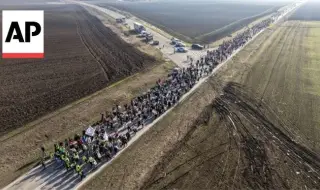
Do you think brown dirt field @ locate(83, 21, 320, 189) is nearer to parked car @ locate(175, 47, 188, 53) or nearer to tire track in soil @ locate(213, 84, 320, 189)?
tire track in soil @ locate(213, 84, 320, 189)

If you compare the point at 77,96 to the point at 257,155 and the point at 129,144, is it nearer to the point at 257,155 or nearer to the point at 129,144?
the point at 129,144

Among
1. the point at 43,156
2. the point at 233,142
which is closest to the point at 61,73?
the point at 43,156

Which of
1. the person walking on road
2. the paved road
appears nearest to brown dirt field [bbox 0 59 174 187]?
the person walking on road

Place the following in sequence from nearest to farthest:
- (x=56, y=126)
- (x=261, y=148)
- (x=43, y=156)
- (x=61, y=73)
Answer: (x=43, y=156) → (x=261, y=148) → (x=56, y=126) → (x=61, y=73)

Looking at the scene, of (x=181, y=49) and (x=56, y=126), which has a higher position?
(x=181, y=49)

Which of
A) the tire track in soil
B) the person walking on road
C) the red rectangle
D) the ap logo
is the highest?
the ap logo

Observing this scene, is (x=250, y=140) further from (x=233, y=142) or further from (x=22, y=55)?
(x=22, y=55)
